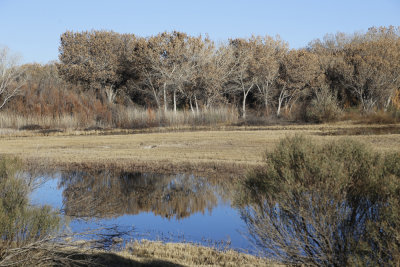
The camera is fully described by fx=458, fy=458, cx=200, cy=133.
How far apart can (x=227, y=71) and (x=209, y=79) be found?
382 centimetres

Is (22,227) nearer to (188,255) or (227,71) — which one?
(188,255)

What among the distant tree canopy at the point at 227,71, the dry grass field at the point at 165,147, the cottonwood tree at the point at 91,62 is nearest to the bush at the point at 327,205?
the dry grass field at the point at 165,147

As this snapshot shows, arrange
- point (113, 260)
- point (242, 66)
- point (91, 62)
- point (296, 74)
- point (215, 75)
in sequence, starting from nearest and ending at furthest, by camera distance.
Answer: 1. point (113, 260)
2. point (215, 75)
3. point (296, 74)
4. point (242, 66)
5. point (91, 62)

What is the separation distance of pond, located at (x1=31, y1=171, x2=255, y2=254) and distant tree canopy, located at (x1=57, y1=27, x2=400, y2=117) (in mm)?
22214

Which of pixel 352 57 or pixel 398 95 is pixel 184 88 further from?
pixel 398 95

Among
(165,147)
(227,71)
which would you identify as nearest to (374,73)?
(227,71)

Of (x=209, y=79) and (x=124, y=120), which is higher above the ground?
(x=209, y=79)

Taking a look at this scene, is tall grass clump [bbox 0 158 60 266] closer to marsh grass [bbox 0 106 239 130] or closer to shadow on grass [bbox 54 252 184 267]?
shadow on grass [bbox 54 252 184 267]

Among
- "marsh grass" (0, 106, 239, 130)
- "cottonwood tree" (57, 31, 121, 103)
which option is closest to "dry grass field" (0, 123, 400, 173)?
"marsh grass" (0, 106, 239, 130)

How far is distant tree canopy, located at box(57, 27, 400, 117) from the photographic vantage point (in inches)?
1560

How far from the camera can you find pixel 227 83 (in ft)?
150

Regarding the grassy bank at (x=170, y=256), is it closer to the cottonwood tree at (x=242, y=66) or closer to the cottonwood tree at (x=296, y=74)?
the cottonwood tree at (x=296, y=74)

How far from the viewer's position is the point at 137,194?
50.1ft

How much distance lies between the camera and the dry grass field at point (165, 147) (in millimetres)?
19219
